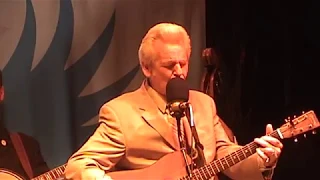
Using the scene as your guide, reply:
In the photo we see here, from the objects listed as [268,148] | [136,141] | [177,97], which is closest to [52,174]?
[136,141]

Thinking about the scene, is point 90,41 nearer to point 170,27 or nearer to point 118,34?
point 118,34

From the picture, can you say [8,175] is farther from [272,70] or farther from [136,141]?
[272,70]

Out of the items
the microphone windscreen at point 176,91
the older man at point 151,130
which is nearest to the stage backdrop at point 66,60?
the older man at point 151,130

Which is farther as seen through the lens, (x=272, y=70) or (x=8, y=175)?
(x=272, y=70)

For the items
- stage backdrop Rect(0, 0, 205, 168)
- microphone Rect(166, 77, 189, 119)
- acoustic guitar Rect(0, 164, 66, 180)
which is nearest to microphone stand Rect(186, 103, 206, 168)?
microphone Rect(166, 77, 189, 119)

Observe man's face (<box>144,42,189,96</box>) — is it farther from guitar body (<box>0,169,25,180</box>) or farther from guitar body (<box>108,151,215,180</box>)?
guitar body (<box>0,169,25,180</box>)

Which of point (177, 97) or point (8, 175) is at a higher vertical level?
point (177, 97)

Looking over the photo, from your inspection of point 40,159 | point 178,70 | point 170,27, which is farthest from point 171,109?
point 40,159

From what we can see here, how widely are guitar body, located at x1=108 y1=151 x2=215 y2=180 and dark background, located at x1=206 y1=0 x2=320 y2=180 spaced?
1030 millimetres

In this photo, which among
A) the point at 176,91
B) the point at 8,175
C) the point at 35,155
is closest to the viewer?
the point at 176,91

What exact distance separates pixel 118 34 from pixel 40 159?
731mm

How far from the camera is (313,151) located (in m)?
3.58

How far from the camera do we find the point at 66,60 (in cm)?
362

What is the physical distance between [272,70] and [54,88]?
1.07m
